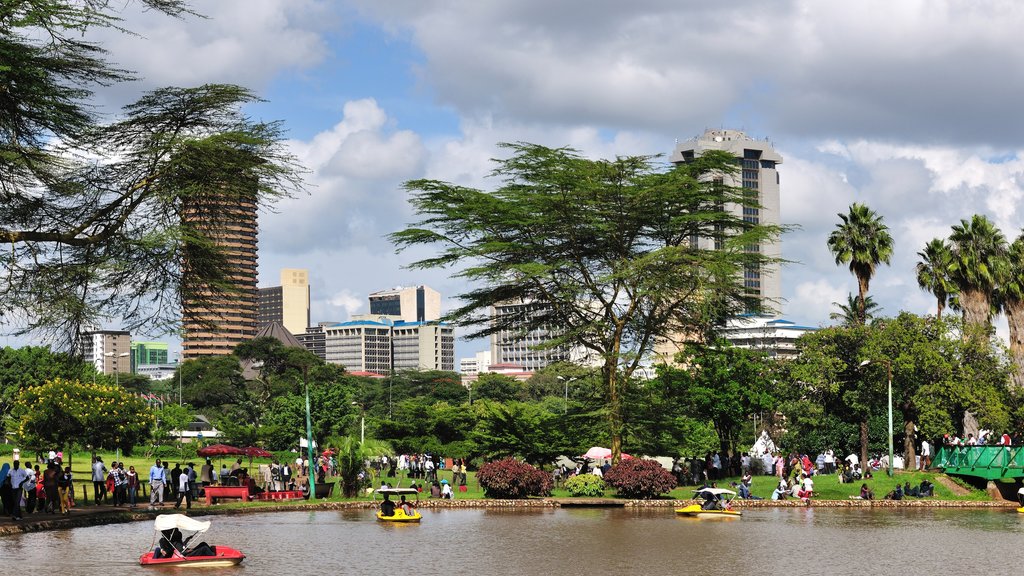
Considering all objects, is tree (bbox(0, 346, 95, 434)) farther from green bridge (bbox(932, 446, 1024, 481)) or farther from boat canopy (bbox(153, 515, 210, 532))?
boat canopy (bbox(153, 515, 210, 532))

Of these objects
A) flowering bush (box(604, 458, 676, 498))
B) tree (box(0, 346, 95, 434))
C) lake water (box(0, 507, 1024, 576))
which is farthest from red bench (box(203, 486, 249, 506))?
tree (box(0, 346, 95, 434))

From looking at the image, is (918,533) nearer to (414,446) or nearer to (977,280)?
(977,280)

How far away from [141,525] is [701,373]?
104 ft

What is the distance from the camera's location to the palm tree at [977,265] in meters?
62.9

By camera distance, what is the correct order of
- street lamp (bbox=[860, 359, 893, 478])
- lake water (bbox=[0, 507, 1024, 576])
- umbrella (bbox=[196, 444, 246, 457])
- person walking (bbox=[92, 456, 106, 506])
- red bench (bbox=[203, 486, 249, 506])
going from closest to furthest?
lake water (bbox=[0, 507, 1024, 576]) → person walking (bbox=[92, 456, 106, 506]) → red bench (bbox=[203, 486, 249, 506]) → street lamp (bbox=[860, 359, 893, 478]) → umbrella (bbox=[196, 444, 246, 457])

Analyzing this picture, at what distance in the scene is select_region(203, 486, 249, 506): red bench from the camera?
4316 centimetres

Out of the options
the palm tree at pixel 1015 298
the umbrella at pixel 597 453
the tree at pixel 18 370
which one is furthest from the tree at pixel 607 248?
the tree at pixel 18 370

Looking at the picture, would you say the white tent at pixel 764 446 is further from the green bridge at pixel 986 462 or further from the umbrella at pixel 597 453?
the green bridge at pixel 986 462

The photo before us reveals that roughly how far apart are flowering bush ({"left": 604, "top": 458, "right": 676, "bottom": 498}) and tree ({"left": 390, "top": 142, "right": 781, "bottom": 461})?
17.3 feet

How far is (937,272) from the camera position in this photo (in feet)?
212

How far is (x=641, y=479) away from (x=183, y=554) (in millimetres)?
24036

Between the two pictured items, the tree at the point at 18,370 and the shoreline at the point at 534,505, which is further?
the tree at the point at 18,370

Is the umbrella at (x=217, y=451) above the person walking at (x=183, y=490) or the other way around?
above

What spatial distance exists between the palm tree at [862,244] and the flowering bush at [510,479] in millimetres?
24404
